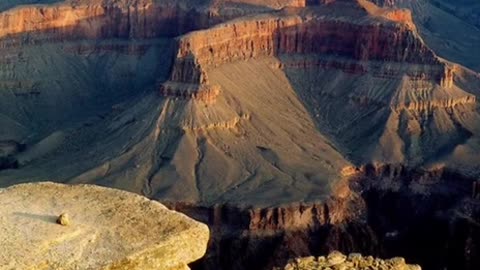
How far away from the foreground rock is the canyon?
42.0 meters

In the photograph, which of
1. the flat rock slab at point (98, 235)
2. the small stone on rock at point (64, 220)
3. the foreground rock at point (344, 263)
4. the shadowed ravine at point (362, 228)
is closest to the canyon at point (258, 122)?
the shadowed ravine at point (362, 228)

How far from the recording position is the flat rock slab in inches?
784

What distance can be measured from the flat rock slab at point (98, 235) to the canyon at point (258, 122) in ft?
142

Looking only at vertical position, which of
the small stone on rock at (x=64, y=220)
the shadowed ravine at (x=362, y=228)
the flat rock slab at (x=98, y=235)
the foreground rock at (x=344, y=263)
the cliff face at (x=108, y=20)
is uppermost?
the small stone on rock at (x=64, y=220)

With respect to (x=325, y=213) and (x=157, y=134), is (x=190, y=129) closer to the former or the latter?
(x=157, y=134)

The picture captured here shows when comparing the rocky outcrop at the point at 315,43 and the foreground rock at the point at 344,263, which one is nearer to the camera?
the foreground rock at the point at 344,263

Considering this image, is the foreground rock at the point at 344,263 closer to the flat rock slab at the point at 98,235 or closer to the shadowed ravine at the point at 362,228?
the flat rock slab at the point at 98,235

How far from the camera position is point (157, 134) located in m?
78.8

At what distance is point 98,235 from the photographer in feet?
68.6

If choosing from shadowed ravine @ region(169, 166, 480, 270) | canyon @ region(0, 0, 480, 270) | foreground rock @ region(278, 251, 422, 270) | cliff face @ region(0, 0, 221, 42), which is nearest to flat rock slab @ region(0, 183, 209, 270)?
foreground rock @ region(278, 251, 422, 270)

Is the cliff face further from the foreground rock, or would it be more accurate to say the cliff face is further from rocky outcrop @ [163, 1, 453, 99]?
the foreground rock

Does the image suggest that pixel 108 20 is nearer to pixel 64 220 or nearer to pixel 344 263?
pixel 344 263

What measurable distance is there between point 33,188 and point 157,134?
53.7 m

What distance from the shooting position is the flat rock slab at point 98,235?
1992cm
